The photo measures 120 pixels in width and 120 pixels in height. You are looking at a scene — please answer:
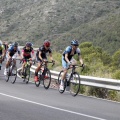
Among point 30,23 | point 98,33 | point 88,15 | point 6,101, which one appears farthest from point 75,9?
point 6,101

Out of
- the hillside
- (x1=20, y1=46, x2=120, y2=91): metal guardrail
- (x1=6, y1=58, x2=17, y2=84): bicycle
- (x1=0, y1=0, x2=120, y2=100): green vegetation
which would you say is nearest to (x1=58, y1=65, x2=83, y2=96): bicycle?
(x1=20, y1=46, x2=120, y2=91): metal guardrail

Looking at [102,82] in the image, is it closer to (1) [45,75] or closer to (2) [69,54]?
(2) [69,54]

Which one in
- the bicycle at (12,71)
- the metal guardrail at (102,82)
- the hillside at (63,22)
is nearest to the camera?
the metal guardrail at (102,82)

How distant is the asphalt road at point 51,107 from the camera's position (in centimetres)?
934

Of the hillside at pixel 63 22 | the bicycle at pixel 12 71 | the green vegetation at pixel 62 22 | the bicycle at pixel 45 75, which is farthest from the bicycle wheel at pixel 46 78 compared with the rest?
the hillside at pixel 63 22

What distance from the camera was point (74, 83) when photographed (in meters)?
14.1

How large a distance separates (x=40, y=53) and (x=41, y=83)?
1.71 meters

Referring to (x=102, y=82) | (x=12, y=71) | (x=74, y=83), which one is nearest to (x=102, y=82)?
(x=102, y=82)

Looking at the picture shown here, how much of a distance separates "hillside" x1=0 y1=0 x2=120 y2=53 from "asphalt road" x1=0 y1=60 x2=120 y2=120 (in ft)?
154

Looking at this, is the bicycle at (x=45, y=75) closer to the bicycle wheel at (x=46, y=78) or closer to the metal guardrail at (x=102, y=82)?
the bicycle wheel at (x=46, y=78)

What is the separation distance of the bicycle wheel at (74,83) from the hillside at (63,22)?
45704 mm

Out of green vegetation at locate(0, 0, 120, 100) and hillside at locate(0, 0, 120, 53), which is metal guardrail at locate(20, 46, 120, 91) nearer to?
green vegetation at locate(0, 0, 120, 100)

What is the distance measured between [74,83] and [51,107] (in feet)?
11.1

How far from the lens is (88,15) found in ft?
251
